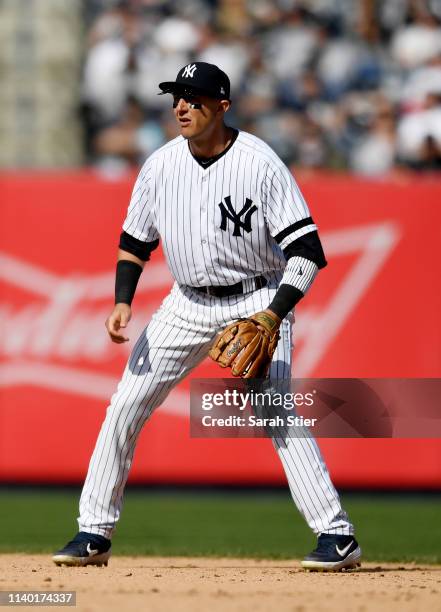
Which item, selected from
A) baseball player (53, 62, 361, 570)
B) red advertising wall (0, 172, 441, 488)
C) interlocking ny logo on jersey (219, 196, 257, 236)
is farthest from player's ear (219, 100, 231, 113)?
red advertising wall (0, 172, 441, 488)

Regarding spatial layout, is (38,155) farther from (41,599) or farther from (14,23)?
(41,599)

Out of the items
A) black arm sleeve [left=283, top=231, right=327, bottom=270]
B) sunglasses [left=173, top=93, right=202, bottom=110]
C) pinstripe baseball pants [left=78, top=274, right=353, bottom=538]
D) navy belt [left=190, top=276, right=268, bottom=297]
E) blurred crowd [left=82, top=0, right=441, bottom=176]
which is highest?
blurred crowd [left=82, top=0, right=441, bottom=176]

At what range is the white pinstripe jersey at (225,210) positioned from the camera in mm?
5031

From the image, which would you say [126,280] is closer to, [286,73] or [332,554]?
[332,554]

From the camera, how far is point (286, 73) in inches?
449

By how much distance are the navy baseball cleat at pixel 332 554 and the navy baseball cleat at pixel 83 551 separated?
81 cm

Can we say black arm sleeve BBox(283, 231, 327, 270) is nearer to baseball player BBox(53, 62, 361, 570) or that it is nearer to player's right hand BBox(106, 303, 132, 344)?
baseball player BBox(53, 62, 361, 570)

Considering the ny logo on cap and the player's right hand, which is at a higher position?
the ny logo on cap

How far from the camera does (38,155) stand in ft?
35.2

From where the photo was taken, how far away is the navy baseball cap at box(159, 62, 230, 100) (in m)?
5.03

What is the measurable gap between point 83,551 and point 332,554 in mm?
974

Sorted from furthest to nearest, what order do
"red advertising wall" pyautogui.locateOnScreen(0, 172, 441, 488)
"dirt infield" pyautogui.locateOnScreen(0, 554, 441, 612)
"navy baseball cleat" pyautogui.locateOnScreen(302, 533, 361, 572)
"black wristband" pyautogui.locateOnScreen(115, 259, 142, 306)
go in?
"red advertising wall" pyautogui.locateOnScreen(0, 172, 441, 488) → "black wristband" pyautogui.locateOnScreen(115, 259, 142, 306) → "navy baseball cleat" pyautogui.locateOnScreen(302, 533, 361, 572) → "dirt infield" pyautogui.locateOnScreen(0, 554, 441, 612)

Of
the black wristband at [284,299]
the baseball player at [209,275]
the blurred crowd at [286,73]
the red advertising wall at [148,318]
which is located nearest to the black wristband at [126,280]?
the baseball player at [209,275]

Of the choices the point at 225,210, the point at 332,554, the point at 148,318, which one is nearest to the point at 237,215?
the point at 225,210
